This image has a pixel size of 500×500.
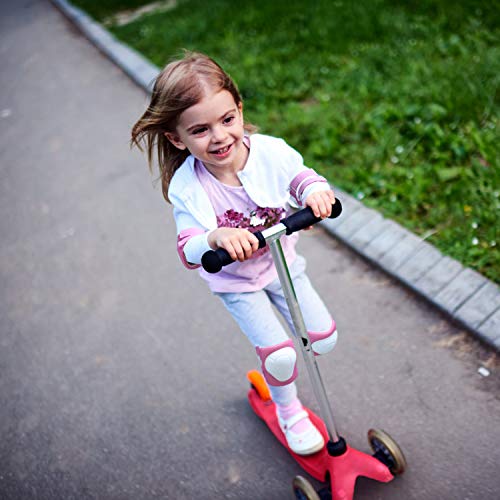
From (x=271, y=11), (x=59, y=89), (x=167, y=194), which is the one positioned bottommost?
(x=59, y=89)

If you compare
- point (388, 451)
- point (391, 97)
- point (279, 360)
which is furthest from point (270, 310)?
point (391, 97)

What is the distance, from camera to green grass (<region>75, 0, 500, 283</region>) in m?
3.64

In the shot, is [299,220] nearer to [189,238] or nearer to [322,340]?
[189,238]

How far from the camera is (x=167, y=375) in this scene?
3.29 m

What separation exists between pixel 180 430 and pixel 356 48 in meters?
4.45

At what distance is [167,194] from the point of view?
236 centimetres

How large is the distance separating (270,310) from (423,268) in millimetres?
1303

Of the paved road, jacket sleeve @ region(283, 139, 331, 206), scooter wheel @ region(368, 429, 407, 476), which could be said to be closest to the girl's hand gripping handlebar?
jacket sleeve @ region(283, 139, 331, 206)

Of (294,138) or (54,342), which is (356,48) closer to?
(294,138)

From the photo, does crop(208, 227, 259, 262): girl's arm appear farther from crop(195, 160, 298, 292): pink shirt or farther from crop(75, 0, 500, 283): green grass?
crop(75, 0, 500, 283): green grass

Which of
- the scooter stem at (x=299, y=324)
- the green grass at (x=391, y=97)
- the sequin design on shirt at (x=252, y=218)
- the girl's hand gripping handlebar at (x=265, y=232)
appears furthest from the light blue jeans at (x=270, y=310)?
the green grass at (x=391, y=97)

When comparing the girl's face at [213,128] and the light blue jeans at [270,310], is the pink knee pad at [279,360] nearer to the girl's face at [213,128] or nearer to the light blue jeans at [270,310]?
the light blue jeans at [270,310]

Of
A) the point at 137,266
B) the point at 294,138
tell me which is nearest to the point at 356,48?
the point at 294,138

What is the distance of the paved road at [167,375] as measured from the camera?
2.63m
